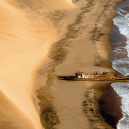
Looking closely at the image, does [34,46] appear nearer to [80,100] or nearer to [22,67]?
[22,67]

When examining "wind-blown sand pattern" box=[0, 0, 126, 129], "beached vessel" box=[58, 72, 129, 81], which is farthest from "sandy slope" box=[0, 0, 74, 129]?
"beached vessel" box=[58, 72, 129, 81]

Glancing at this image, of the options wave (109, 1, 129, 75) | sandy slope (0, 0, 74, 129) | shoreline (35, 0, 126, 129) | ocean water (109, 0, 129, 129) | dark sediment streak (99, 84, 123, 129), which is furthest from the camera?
wave (109, 1, 129, 75)

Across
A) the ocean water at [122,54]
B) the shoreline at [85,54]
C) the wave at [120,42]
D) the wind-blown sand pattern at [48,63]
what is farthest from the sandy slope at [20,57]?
the wave at [120,42]

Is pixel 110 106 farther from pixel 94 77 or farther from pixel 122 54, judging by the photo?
pixel 122 54

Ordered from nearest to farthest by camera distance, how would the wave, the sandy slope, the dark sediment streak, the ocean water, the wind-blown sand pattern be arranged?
the sandy slope → the wind-blown sand pattern → the dark sediment streak → the ocean water → the wave

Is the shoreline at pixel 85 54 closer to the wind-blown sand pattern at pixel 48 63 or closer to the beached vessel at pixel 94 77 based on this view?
the wind-blown sand pattern at pixel 48 63

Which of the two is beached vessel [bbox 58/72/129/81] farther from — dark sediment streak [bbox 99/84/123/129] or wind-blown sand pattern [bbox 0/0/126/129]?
dark sediment streak [bbox 99/84/123/129]
